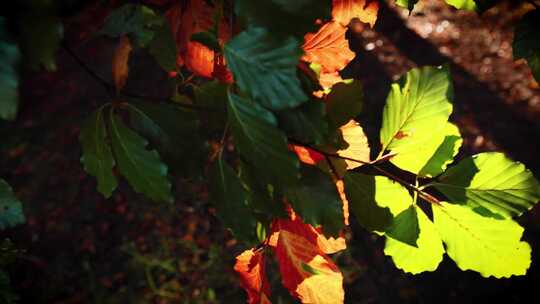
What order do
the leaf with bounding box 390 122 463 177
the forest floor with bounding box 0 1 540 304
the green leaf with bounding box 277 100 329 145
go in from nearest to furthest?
the green leaf with bounding box 277 100 329 145, the leaf with bounding box 390 122 463 177, the forest floor with bounding box 0 1 540 304

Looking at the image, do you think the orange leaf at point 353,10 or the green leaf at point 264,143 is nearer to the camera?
the green leaf at point 264,143

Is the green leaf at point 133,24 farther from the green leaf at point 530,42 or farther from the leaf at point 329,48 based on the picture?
the green leaf at point 530,42

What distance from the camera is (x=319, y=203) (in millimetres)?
477

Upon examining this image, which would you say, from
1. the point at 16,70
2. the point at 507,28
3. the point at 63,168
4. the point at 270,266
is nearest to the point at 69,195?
the point at 63,168

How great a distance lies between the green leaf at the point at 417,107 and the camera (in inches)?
20.8

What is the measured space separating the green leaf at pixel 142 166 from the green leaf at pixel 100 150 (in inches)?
1.6

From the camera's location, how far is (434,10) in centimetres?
466

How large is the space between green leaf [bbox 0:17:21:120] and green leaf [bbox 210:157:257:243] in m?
0.25

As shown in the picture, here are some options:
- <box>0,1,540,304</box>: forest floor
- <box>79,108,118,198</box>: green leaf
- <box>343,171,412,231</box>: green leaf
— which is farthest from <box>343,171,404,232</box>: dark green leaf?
<box>0,1,540,304</box>: forest floor

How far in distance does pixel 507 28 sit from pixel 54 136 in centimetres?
535

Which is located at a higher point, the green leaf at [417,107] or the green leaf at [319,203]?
the green leaf at [417,107]

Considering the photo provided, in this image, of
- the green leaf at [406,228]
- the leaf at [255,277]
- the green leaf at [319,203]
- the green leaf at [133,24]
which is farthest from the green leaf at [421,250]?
the green leaf at [133,24]

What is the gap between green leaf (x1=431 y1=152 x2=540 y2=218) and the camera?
50 cm

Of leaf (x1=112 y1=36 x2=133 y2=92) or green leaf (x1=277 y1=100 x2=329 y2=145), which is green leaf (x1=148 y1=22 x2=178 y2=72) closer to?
leaf (x1=112 y1=36 x2=133 y2=92)
